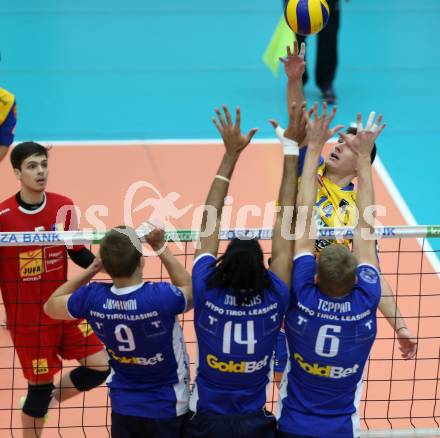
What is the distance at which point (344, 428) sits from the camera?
13.6 feet

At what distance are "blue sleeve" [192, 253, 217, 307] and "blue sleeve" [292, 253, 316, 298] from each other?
15.5 inches

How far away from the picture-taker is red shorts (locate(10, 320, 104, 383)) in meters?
5.54

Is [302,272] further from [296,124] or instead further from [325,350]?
[296,124]

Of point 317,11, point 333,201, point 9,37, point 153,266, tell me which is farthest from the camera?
point 9,37

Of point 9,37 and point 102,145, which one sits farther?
point 9,37

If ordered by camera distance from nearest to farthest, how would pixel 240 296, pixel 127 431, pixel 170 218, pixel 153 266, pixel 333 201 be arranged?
pixel 240 296, pixel 127 431, pixel 333 201, pixel 153 266, pixel 170 218

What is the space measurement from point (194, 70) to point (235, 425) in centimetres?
937

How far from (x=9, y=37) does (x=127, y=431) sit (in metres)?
10.4

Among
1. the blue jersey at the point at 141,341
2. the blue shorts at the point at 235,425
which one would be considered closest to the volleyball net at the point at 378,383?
the blue jersey at the point at 141,341

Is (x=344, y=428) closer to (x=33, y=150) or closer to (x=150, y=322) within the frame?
(x=150, y=322)

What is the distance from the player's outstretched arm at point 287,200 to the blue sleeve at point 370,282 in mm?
341

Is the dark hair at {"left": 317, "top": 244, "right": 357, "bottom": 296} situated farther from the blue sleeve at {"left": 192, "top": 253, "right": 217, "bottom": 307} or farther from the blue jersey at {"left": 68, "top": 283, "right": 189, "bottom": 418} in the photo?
the blue jersey at {"left": 68, "top": 283, "right": 189, "bottom": 418}

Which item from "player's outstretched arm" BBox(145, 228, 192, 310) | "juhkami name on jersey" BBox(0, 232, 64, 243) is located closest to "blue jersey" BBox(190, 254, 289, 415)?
"player's outstretched arm" BBox(145, 228, 192, 310)

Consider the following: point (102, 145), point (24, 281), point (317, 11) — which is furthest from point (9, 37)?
point (24, 281)
